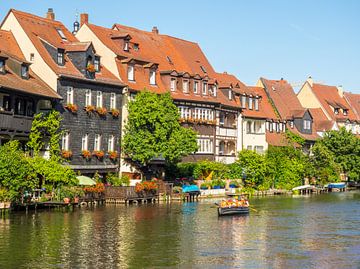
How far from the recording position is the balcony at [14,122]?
4997 centimetres

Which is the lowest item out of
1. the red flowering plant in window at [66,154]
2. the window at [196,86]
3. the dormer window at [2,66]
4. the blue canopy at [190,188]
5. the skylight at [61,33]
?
the blue canopy at [190,188]

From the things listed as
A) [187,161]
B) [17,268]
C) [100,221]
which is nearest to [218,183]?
[187,161]

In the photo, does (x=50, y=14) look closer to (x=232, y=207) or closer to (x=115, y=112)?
(x=115, y=112)

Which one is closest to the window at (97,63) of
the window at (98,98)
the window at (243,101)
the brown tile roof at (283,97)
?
the window at (98,98)

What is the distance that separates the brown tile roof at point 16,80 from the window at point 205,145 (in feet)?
73.4

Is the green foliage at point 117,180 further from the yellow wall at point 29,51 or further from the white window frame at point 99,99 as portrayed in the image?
the yellow wall at point 29,51

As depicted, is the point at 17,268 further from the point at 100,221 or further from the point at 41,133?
the point at 41,133

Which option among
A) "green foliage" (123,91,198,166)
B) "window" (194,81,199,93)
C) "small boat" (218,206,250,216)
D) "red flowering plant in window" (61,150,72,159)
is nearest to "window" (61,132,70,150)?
"red flowering plant in window" (61,150,72,159)

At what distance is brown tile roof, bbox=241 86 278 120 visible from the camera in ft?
284

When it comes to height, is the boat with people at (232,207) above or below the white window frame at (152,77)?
below

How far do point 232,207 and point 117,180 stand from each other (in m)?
13.3

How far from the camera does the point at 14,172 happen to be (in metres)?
47.4

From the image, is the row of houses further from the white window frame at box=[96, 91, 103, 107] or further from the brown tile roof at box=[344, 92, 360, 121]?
the brown tile roof at box=[344, 92, 360, 121]

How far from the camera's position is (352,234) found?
42.7m
